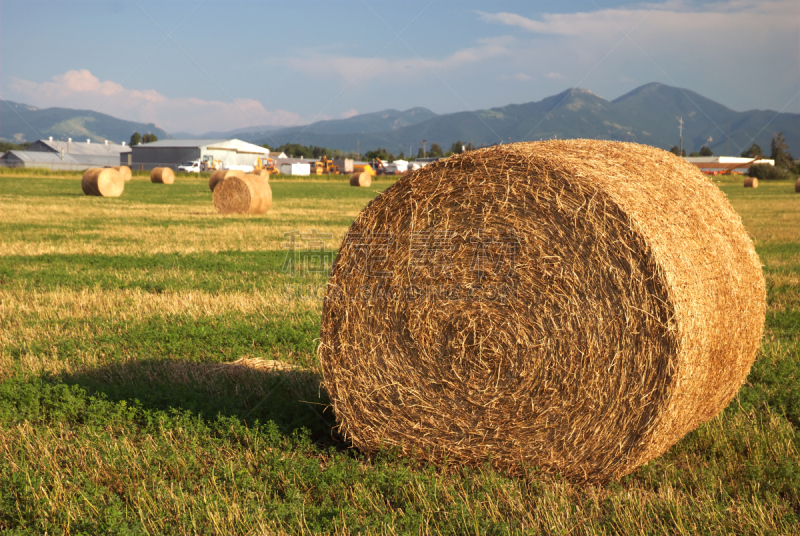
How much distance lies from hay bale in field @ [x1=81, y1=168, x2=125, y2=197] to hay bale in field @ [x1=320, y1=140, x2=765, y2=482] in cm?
3214

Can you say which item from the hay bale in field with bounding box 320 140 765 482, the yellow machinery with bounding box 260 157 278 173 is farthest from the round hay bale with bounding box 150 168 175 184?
the hay bale in field with bounding box 320 140 765 482

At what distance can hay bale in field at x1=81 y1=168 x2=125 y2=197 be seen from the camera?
3297cm

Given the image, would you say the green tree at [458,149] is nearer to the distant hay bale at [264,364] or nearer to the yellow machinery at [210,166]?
the distant hay bale at [264,364]

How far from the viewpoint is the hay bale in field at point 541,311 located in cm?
410

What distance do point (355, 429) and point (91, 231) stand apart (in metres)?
15.4

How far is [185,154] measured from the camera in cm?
12575

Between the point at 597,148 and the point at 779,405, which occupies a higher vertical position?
the point at 597,148

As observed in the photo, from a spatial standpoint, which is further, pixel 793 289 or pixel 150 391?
pixel 793 289

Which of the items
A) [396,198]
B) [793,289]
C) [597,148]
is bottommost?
[793,289]

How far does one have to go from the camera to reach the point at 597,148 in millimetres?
4934

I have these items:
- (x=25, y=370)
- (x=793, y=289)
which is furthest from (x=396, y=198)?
(x=793, y=289)

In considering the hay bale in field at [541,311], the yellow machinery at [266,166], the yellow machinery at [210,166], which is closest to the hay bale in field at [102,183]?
the hay bale in field at [541,311]

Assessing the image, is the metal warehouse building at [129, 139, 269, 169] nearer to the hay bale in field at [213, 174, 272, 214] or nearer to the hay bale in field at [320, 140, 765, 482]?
the hay bale in field at [213, 174, 272, 214]

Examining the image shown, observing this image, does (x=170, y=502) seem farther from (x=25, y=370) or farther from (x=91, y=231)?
(x=91, y=231)
